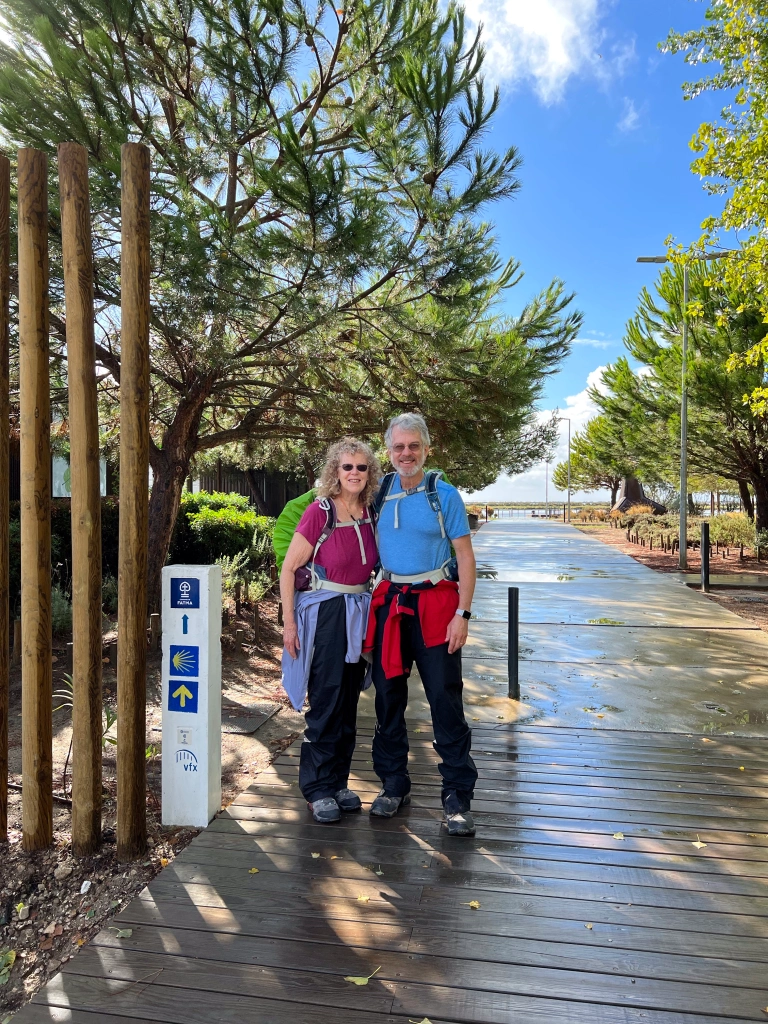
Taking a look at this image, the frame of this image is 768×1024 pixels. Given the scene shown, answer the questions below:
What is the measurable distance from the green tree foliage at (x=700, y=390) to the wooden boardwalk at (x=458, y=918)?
14.6 metres

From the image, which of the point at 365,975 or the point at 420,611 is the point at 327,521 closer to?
the point at 420,611

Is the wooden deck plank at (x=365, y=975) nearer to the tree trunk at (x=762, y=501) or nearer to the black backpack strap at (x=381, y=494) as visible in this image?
the black backpack strap at (x=381, y=494)

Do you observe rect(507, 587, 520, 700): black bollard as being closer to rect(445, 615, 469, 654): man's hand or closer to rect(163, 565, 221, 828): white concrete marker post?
rect(445, 615, 469, 654): man's hand

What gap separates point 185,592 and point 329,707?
2.87 ft

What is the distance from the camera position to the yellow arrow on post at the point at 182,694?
3.50 m

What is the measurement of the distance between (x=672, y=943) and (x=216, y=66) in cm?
627

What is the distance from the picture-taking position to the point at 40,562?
10.7 feet

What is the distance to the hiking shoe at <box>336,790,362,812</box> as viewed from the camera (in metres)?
3.60

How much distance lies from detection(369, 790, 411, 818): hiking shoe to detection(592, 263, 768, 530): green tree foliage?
48.9ft

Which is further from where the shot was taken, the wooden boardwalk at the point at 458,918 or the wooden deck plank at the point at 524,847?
the wooden deck plank at the point at 524,847

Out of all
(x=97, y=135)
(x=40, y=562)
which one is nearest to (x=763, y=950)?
(x=40, y=562)

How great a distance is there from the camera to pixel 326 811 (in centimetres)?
346

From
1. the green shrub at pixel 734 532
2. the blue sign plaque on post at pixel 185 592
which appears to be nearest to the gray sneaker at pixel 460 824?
the blue sign plaque on post at pixel 185 592

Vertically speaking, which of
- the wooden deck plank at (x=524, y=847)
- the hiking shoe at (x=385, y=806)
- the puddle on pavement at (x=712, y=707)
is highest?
the hiking shoe at (x=385, y=806)
